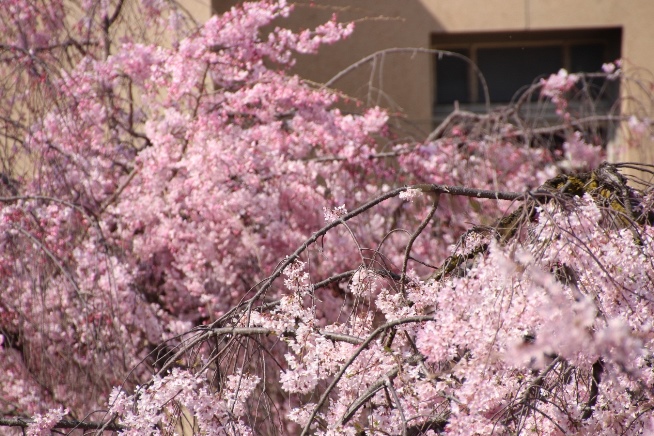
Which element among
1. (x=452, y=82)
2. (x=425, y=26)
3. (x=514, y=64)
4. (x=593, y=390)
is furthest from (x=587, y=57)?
(x=593, y=390)

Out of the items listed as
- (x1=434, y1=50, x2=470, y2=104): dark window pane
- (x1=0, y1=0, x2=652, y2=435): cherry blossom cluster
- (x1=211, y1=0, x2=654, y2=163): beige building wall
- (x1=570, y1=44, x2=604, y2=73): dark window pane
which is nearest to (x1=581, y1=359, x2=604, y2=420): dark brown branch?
(x1=0, y1=0, x2=652, y2=435): cherry blossom cluster

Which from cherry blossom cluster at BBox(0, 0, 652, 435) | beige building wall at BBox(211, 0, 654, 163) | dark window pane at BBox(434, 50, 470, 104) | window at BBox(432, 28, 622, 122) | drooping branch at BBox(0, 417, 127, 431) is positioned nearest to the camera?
cherry blossom cluster at BBox(0, 0, 652, 435)

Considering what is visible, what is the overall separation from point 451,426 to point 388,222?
3.02 metres

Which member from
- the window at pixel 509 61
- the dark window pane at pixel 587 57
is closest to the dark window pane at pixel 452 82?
the window at pixel 509 61

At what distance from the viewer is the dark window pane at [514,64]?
25.5 feet

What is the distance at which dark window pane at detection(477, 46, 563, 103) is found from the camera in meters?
7.76

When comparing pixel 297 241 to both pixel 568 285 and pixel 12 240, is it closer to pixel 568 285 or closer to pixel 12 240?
pixel 12 240

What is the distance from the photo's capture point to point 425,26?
740cm

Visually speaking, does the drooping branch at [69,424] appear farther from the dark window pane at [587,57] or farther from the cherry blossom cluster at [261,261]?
the dark window pane at [587,57]

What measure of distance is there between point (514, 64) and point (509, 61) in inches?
1.9

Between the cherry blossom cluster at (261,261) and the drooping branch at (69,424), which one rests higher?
the cherry blossom cluster at (261,261)

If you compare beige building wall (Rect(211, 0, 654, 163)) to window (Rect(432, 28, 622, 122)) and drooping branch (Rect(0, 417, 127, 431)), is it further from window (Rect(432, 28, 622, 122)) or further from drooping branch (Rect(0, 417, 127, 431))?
drooping branch (Rect(0, 417, 127, 431))

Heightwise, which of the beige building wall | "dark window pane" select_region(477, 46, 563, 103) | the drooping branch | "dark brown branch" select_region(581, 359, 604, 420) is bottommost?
the drooping branch

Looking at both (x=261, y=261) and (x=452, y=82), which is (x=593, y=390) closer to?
(x=261, y=261)
